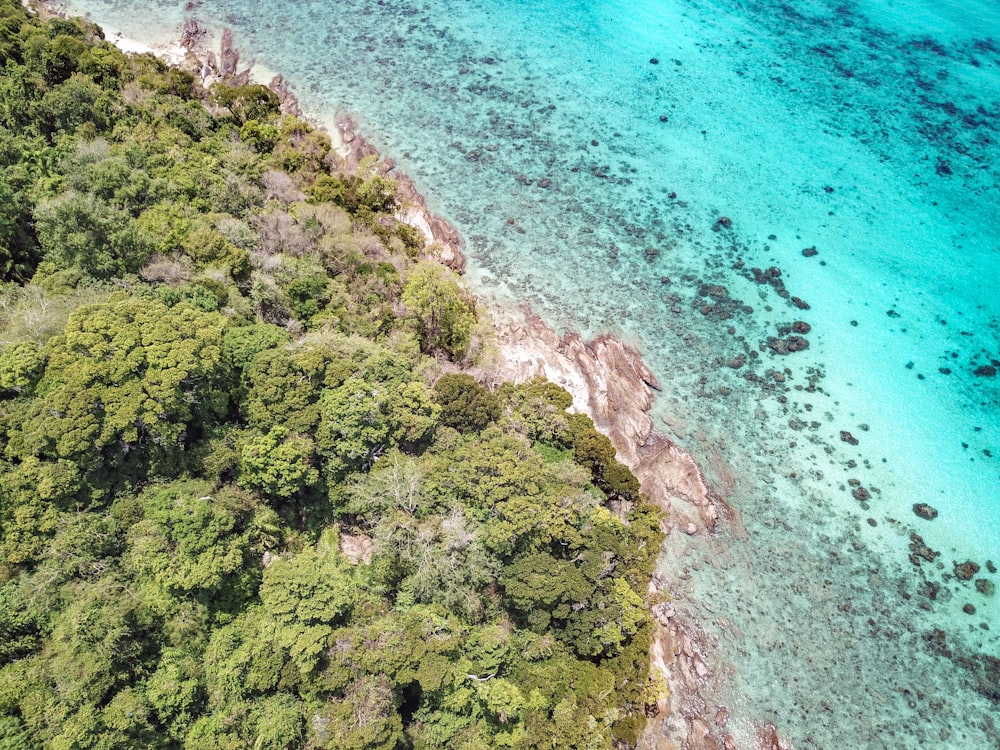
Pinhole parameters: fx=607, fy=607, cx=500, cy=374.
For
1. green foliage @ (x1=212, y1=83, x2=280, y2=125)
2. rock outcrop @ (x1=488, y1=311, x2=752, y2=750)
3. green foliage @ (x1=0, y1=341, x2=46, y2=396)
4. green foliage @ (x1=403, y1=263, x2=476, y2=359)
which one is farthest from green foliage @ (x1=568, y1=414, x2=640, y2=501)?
green foliage @ (x1=212, y1=83, x2=280, y2=125)

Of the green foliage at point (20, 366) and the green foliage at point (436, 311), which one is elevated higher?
the green foliage at point (20, 366)

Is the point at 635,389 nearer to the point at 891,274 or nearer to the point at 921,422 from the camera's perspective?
the point at 921,422

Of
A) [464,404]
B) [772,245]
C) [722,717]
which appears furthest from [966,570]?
[464,404]

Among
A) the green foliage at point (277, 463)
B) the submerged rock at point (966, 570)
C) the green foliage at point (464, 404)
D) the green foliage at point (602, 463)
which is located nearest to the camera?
the green foliage at point (277, 463)

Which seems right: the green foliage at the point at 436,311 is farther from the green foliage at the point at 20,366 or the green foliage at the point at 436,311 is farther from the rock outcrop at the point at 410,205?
the green foliage at the point at 20,366

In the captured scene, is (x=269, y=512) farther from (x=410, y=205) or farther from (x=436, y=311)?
(x=410, y=205)

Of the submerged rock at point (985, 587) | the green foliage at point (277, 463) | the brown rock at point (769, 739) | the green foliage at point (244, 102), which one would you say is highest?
the green foliage at point (244, 102)

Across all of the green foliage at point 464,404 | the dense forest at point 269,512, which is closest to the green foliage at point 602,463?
Result: the dense forest at point 269,512
